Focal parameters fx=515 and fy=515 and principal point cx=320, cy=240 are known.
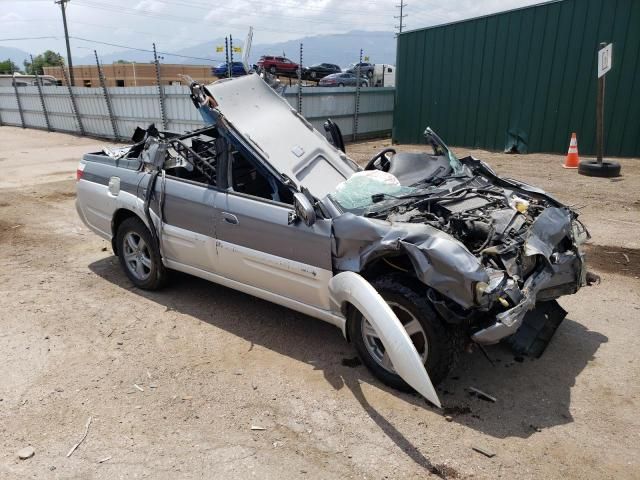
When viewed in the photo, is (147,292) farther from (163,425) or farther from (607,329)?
(607,329)

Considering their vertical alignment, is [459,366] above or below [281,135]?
below

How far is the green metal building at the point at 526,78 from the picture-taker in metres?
11.8

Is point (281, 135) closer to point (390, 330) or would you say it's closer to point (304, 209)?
point (304, 209)

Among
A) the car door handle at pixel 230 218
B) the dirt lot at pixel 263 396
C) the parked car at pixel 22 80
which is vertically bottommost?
the dirt lot at pixel 263 396

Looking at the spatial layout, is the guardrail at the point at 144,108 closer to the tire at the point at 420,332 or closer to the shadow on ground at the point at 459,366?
the shadow on ground at the point at 459,366

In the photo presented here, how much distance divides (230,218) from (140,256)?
1443mm

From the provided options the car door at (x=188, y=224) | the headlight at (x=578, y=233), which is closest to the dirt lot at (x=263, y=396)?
the car door at (x=188, y=224)

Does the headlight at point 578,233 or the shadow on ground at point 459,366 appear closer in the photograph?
the shadow on ground at point 459,366

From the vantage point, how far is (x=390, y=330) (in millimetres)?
2980

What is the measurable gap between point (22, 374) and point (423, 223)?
300cm

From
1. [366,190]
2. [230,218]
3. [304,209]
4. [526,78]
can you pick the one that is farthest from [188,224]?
[526,78]

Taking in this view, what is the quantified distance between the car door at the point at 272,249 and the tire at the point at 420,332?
1.30 ft

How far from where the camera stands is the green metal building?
38.8 feet

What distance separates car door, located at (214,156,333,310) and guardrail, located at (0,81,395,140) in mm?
10265
